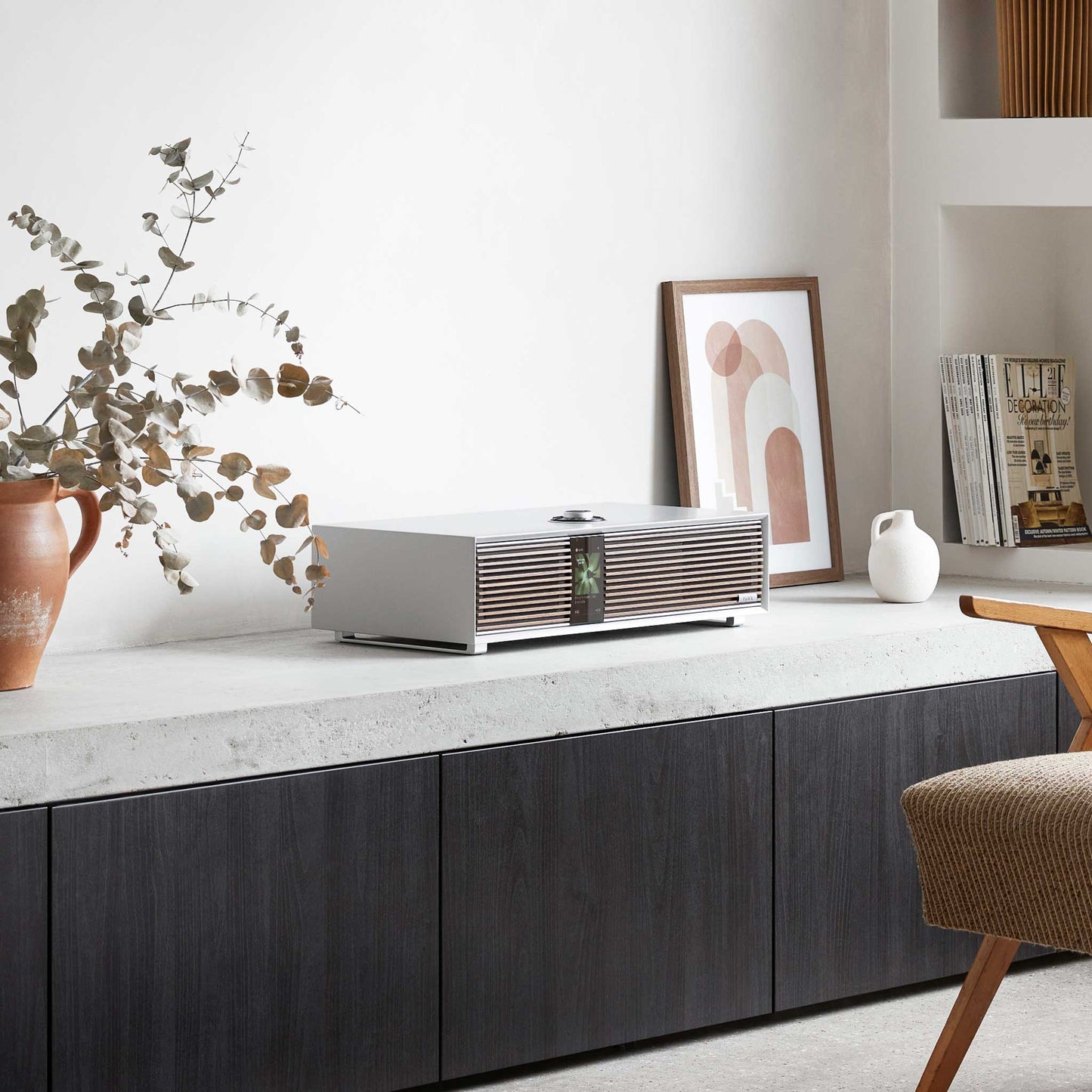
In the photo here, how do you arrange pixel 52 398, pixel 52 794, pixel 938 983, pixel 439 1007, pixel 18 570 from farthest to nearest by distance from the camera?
pixel 938 983
pixel 52 398
pixel 439 1007
pixel 18 570
pixel 52 794

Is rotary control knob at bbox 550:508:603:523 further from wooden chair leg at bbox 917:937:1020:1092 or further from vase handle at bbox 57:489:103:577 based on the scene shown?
wooden chair leg at bbox 917:937:1020:1092

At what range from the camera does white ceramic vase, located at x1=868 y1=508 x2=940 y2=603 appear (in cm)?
308

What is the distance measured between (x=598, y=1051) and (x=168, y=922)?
0.74 metres

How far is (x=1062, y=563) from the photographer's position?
334 centimetres

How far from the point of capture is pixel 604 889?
2.54 meters

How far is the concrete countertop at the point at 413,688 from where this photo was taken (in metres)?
2.13

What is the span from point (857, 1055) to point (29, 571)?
1346 millimetres

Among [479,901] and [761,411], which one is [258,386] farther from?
[761,411]

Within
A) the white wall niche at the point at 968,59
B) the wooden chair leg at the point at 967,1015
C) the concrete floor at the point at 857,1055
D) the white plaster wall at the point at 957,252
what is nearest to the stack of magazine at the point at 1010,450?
the white plaster wall at the point at 957,252

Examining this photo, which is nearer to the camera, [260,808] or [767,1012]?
[260,808]

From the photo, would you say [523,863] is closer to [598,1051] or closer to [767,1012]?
[598,1051]

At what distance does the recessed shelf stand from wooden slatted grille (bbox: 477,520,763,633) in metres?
0.82

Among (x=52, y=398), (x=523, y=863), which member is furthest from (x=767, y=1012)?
(x=52, y=398)

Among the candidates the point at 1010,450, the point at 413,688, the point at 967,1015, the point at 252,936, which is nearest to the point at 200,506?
the point at 413,688
